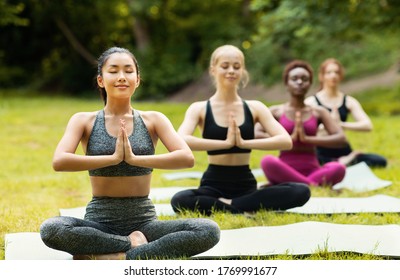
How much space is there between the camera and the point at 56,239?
3025mm

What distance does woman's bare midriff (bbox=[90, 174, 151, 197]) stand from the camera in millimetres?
3223

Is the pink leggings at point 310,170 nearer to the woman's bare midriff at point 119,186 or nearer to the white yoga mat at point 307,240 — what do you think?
the white yoga mat at point 307,240

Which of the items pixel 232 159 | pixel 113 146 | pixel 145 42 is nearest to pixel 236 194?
pixel 232 159

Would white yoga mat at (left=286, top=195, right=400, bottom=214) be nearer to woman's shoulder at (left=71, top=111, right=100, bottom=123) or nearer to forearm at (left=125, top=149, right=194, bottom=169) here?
forearm at (left=125, top=149, right=194, bottom=169)

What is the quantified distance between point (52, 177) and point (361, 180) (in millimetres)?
3101

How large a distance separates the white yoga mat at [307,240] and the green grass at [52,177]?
4.4 inches

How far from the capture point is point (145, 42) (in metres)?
18.6

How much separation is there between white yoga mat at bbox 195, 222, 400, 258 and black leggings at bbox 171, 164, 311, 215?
1.37 ft

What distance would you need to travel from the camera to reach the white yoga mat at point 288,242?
10.9 ft

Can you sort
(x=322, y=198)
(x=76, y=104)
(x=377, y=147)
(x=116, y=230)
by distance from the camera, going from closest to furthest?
(x=116, y=230) < (x=322, y=198) < (x=377, y=147) < (x=76, y=104)

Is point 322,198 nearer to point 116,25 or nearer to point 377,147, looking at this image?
point 377,147

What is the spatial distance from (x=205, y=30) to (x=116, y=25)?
3.04m
